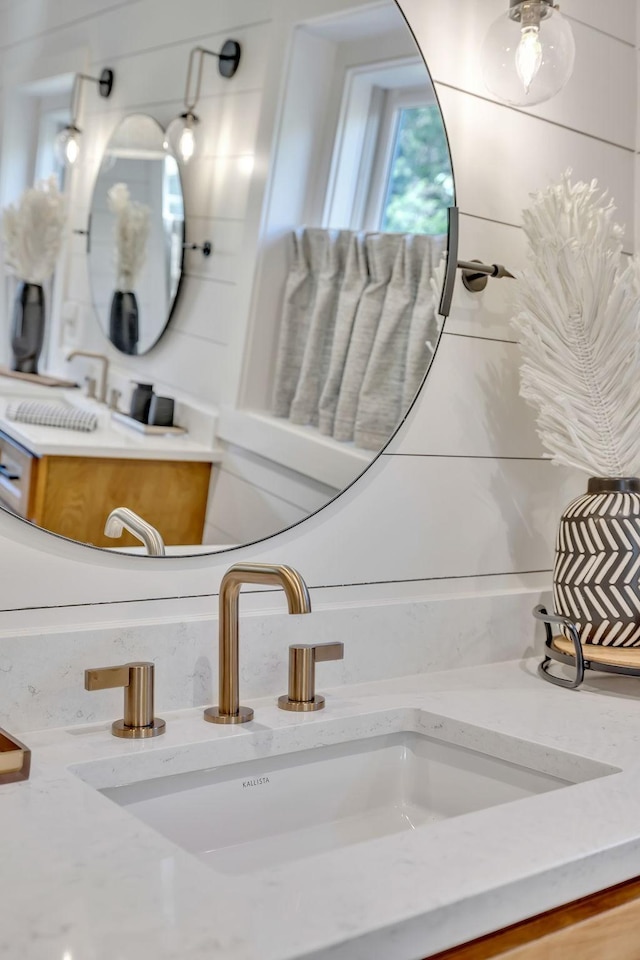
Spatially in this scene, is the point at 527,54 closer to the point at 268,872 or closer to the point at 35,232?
the point at 35,232

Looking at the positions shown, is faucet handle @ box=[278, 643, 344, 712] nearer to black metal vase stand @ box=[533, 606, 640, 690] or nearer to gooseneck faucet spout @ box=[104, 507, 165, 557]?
gooseneck faucet spout @ box=[104, 507, 165, 557]

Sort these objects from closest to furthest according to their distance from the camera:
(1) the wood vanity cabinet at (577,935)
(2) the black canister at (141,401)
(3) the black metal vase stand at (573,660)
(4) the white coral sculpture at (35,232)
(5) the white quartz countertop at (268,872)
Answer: (5) the white quartz countertop at (268,872)
(1) the wood vanity cabinet at (577,935)
(4) the white coral sculpture at (35,232)
(2) the black canister at (141,401)
(3) the black metal vase stand at (573,660)

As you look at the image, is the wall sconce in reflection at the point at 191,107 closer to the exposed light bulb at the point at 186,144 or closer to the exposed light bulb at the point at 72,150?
the exposed light bulb at the point at 186,144

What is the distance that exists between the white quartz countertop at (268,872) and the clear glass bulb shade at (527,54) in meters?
0.89

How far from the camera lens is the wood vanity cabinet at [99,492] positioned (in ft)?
3.61

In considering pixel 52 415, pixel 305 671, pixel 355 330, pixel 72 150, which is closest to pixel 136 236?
pixel 72 150

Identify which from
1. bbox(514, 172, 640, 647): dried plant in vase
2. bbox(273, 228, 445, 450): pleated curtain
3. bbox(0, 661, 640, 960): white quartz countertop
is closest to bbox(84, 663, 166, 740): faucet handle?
bbox(0, 661, 640, 960): white quartz countertop

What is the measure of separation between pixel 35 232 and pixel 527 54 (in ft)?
2.43

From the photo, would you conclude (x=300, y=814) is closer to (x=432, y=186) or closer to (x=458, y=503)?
(x=458, y=503)

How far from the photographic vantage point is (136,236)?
1.15 metres

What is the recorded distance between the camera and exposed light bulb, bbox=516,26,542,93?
1.37 meters

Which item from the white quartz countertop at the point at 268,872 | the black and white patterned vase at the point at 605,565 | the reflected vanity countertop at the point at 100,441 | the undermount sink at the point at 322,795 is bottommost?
the undermount sink at the point at 322,795

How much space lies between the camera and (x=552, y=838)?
911 millimetres

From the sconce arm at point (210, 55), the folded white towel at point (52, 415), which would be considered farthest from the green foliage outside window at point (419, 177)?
the folded white towel at point (52, 415)
